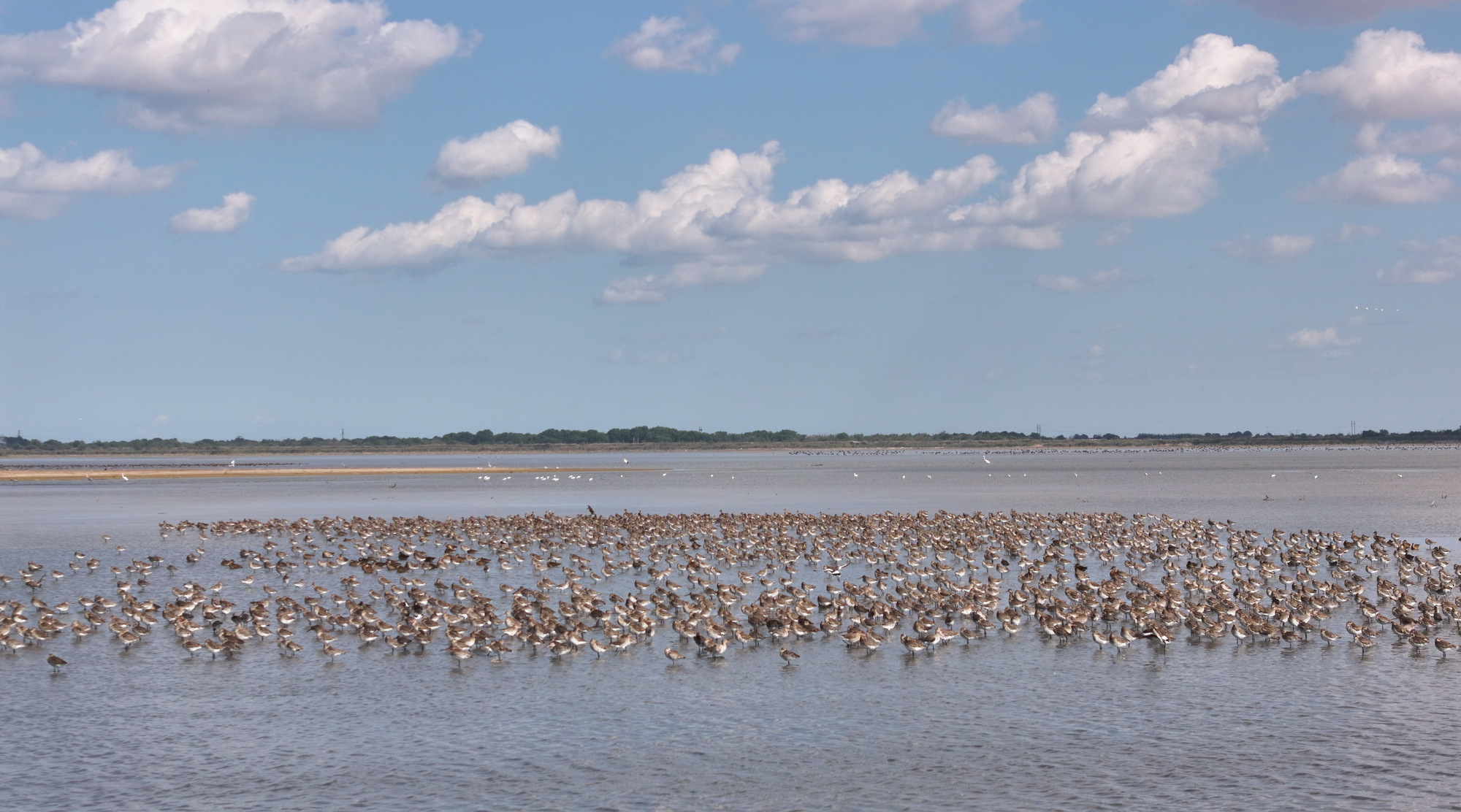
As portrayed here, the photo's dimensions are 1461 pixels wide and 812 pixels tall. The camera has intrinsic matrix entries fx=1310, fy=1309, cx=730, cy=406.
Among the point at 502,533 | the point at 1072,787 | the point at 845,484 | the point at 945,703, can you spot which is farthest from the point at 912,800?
the point at 845,484

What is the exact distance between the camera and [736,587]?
2648 centimetres

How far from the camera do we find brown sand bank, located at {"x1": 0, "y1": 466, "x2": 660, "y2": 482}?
322 feet

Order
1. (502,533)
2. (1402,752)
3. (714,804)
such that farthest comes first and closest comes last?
(502,533), (1402,752), (714,804)

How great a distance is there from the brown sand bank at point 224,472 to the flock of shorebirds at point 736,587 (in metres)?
60.1

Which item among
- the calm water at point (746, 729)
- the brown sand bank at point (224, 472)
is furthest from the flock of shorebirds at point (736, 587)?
the brown sand bank at point (224, 472)

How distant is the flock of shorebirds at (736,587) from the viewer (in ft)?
68.4

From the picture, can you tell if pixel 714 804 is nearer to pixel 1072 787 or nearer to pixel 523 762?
pixel 523 762

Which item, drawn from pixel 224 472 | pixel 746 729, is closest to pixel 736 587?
pixel 746 729

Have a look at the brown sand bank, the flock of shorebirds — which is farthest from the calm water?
the brown sand bank

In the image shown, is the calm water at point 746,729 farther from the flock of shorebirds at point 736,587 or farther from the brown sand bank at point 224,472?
the brown sand bank at point 224,472

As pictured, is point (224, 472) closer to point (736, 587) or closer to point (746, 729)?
point (736, 587)

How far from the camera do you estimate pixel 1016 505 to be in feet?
193

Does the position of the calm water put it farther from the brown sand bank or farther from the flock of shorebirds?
the brown sand bank

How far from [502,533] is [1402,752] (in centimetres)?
2917
